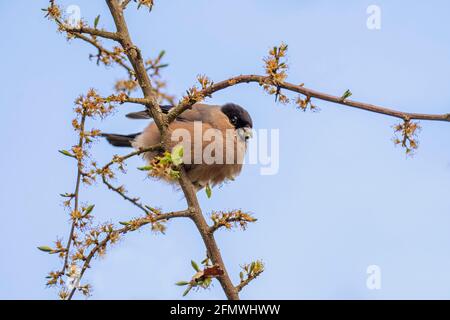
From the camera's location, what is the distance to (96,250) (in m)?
3.19

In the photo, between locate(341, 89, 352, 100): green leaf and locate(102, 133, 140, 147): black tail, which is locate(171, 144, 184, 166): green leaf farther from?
locate(102, 133, 140, 147): black tail

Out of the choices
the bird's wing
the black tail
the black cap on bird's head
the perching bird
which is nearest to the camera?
the perching bird

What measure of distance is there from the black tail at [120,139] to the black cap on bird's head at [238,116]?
99 centimetres

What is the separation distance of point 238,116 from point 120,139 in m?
1.23

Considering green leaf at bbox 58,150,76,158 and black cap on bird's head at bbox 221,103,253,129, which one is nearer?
green leaf at bbox 58,150,76,158

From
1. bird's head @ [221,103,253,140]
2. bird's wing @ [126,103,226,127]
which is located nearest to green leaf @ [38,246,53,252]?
bird's wing @ [126,103,226,127]

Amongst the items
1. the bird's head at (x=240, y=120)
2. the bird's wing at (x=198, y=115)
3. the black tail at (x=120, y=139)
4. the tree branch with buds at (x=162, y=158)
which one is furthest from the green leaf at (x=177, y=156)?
the black tail at (x=120, y=139)

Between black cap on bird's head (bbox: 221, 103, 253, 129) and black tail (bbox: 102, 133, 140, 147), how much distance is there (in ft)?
3.25

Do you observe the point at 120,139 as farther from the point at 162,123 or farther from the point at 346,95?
the point at 346,95

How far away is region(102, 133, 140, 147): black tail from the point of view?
6.07 metres

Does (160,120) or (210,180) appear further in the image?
(210,180)
